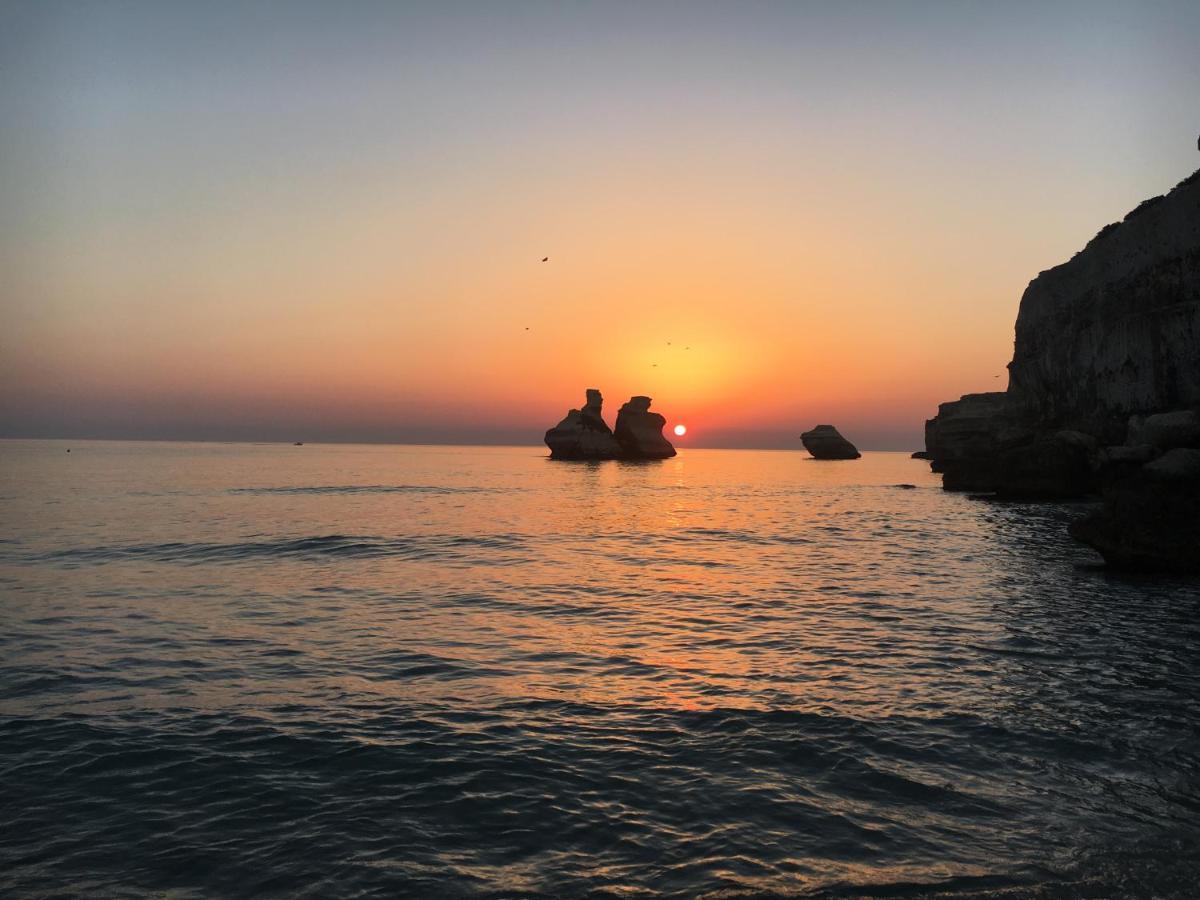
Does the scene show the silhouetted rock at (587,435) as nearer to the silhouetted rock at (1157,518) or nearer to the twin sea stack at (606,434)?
the twin sea stack at (606,434)

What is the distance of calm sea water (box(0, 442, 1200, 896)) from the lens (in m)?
6.68

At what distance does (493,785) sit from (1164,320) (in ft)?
158

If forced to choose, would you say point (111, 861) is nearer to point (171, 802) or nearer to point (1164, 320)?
point (171, 802)

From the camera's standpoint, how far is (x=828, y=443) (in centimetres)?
18338

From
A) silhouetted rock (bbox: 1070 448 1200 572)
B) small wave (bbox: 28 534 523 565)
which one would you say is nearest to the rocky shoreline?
silhouetted rock (bbox: 1070 448 1200 572)

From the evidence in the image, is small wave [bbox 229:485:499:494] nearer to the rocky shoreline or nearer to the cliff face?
the rocky shoreline

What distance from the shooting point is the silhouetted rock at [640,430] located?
153 metres

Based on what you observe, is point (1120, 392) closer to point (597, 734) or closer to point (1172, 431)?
point (1172, 431)

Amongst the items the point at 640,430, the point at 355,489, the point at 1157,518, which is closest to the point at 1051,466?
the point at 1157,518

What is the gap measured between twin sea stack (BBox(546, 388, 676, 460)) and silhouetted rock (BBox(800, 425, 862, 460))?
4473cm

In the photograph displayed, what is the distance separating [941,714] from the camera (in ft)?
35.2

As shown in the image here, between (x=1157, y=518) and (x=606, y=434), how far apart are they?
128198 mm

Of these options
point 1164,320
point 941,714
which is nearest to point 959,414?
point 1164,320

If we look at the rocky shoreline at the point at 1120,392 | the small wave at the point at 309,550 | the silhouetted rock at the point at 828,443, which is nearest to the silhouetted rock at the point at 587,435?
the silhouetted rock at the point at 828,443
